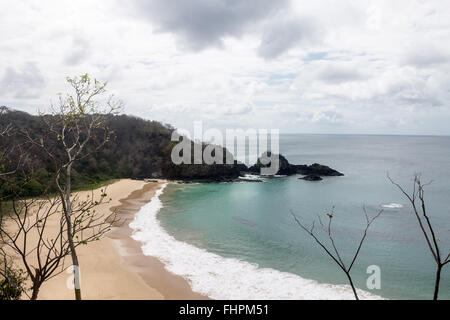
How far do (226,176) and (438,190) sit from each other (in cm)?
2972

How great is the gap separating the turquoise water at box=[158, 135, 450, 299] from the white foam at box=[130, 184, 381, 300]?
0.84 m

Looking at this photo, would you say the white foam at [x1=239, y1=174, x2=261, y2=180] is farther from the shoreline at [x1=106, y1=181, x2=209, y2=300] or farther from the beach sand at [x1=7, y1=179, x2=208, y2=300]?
the beach sand at [x1=7, y1=179, x2=208, y2=300]

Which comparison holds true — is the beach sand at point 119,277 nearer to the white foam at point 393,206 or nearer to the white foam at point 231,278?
the white foam at point 231,278

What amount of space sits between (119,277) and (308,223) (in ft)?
54.8

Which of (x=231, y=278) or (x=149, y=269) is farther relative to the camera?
(x=149, y=269)

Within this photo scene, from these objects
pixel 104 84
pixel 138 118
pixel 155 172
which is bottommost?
pixel 155 172

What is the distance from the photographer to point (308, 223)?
86.1 ft

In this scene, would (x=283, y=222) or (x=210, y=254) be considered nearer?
(x=210, y=254)

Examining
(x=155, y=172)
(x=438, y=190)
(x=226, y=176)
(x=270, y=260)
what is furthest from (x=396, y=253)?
(x=155, y=172)

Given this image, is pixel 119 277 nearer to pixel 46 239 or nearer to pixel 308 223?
pixel 46 239

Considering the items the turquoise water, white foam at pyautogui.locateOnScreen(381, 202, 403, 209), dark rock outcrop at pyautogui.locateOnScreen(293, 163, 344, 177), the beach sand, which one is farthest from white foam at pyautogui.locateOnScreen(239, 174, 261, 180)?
the beach sand

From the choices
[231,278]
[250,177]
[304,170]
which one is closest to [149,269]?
[231,278]

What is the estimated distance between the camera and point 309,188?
42.8 m
